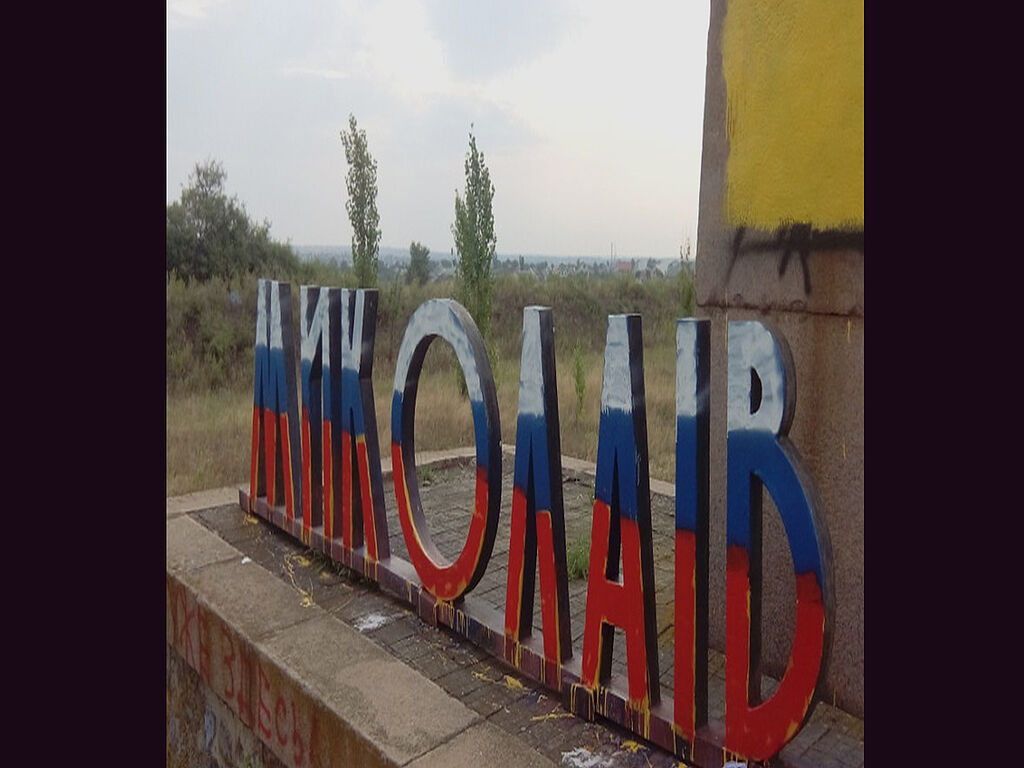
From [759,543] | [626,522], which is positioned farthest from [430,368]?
[759,543]

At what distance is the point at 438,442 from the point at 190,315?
10836mm

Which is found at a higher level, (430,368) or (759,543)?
(430,368)

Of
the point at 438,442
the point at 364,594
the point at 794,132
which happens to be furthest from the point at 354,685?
the point at 438,442

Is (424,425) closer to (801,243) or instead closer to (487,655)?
(487,655)

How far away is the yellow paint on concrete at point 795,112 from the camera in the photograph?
286cm

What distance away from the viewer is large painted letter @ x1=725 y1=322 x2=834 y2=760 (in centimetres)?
237

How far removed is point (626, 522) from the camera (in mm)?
2877

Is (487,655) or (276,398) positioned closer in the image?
(487,655)

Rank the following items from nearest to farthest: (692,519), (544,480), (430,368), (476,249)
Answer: (692,519), (544,480), (476,249), (430,368)

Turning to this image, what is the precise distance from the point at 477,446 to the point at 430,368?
1276 centimetres

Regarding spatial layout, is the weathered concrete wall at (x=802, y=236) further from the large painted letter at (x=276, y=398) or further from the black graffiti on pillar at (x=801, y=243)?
the large painted letter at (x=276, y=398)

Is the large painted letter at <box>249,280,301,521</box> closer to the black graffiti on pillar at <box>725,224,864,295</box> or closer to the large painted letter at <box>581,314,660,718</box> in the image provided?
the large painted letter at <box>581,314,660,718</box>

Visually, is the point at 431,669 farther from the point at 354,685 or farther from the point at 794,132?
the point at 794,132

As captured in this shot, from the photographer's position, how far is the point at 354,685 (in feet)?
10.7
